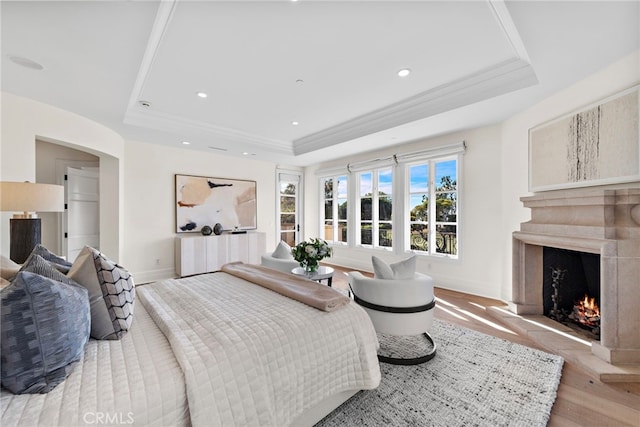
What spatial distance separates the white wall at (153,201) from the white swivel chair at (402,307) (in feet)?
13.8

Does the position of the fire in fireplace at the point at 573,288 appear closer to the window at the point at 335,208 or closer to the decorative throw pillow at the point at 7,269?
the window at the point at 335,208

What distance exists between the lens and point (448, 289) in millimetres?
4219

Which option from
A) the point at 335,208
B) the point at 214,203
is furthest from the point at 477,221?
the point at 214,203

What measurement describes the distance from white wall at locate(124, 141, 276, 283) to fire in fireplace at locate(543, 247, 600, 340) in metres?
5.64

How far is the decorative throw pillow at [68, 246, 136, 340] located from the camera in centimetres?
128

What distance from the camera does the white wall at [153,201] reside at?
4516mm

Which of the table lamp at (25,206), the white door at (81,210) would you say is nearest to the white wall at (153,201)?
the white door at (81,210)

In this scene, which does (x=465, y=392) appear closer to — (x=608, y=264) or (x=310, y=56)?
(x=608, y=264)

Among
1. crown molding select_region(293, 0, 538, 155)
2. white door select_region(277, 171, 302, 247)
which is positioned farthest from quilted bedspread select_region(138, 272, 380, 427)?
white door select_region(277, 171, 302, 247)

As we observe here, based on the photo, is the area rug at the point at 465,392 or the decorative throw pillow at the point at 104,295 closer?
the decorative throw pillow at the point at 104,295

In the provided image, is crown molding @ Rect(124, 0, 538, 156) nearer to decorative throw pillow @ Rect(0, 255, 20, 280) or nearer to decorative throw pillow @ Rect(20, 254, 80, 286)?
decorative throw pillow @ Rect(20, 254, 80, 286)

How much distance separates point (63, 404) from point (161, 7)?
211cm

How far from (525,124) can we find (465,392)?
10.2ft

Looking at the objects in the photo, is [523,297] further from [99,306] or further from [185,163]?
[185,163]
